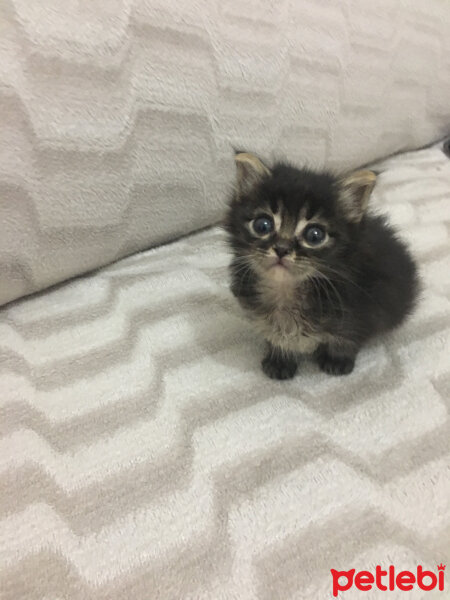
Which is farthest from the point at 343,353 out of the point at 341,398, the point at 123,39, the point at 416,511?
the point at 123,39

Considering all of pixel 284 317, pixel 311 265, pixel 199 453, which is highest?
pixel 311 265

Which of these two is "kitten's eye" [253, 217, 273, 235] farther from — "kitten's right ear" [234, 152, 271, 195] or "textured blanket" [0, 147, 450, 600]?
"textured blanket" [0, 147, 450, 600]

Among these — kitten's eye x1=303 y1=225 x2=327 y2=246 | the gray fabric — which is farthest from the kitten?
the gray fabric

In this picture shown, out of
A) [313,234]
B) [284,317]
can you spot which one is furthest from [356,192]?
[284,317]

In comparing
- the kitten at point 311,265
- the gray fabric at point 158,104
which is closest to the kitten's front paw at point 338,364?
the kitten at point 311,265

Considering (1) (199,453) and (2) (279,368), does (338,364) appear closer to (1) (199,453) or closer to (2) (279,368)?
(2) (279,368)
